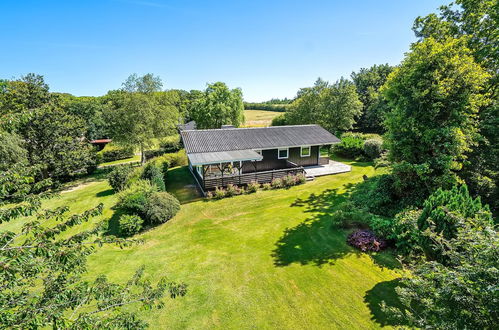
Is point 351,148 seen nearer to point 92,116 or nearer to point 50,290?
point 50,290

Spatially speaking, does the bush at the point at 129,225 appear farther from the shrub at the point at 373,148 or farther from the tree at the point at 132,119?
the shrub at the point at 373,148

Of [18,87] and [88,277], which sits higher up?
[18,87]

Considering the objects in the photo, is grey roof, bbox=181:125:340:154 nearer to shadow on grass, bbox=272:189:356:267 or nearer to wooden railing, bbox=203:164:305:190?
wooden railing, bbox=203:164:305:190

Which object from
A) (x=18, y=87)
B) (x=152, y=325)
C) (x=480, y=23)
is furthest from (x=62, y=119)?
(x=480, y=23)

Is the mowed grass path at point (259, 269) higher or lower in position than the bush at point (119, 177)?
lower

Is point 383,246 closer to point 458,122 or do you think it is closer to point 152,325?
point 458,122

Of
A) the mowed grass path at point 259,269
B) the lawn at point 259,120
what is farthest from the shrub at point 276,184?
the lawn at point 259,120
